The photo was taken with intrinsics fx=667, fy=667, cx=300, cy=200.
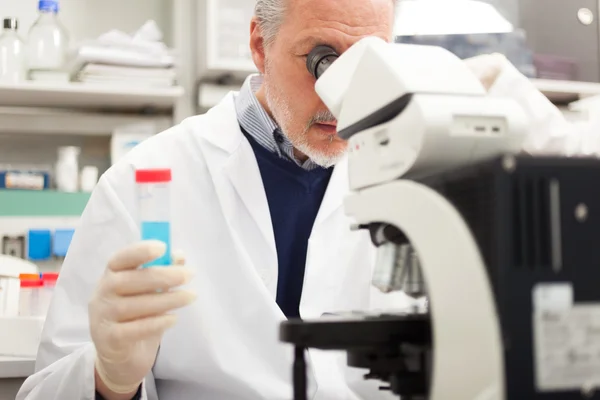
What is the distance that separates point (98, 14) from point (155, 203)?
185 cm

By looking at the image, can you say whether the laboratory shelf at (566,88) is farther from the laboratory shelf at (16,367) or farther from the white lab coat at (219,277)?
the laboratory shelf at (16,367)

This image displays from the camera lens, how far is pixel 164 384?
1350mm

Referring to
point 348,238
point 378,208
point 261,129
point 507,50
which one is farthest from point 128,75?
point 378,208

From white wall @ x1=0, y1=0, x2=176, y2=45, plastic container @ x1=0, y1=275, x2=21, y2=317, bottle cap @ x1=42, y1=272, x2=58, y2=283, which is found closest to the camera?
plastic container @ x1=0, y1=275, x2=21, y2=317

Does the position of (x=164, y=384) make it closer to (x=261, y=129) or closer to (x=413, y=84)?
(x=261, y=129)

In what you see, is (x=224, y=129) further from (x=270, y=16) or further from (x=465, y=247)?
(x=465, y=247)

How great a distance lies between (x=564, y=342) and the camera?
1.89ft

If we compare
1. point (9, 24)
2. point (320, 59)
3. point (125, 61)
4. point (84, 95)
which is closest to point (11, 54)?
point (9, 24)

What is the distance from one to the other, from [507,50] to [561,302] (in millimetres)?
2132

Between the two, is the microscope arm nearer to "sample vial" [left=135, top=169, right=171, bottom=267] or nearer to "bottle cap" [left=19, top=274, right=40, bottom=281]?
"sample vial" [left=135, top=169, right=171, bottom=267]

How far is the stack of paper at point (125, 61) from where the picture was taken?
2162 millimetres

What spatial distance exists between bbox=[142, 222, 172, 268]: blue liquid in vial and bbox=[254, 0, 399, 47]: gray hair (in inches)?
26.7

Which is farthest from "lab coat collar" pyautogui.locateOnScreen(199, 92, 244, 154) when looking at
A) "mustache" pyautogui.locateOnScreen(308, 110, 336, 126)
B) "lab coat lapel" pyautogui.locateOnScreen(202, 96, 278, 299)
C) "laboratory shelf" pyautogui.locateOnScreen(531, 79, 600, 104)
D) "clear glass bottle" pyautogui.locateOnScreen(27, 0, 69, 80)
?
"laboratory shelf" pyautogui.locateOnScreen(531, 79, 600, 104)

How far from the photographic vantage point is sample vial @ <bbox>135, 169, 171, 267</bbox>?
0.88 m
